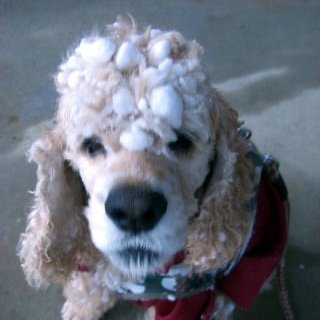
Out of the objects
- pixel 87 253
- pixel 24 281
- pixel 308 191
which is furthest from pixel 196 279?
pixel 308 191

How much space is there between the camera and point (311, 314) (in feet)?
6.15

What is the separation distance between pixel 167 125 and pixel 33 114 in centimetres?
146

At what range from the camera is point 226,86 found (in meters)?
2.71

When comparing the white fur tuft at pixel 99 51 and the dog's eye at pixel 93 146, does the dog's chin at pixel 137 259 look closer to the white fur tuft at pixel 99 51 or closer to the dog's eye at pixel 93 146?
the dog's eye at pixel 93 146

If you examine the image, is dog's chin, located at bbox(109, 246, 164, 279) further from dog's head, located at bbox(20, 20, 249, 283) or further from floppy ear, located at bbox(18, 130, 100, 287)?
floppy ear, located at bbox(18, 130, 100, 287)

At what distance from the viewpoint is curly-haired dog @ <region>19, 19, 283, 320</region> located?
47.3 inches


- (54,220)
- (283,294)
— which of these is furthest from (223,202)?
(283,294)

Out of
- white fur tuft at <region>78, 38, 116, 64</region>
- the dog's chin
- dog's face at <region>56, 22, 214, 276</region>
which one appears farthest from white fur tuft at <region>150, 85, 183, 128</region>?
the dog's chin

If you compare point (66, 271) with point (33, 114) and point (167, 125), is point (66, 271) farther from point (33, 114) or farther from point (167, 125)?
point (33, 114)

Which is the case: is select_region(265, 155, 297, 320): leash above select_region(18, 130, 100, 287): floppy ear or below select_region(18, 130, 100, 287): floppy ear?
below

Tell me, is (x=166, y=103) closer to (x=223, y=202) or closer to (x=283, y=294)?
(x=223, y=202)

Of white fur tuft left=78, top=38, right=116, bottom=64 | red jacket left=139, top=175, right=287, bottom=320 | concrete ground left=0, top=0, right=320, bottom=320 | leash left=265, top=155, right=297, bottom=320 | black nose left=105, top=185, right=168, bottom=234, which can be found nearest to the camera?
black nose left=105, top=185, right=168, bottom=234

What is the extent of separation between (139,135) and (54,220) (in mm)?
386

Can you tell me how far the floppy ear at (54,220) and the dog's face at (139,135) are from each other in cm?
10
